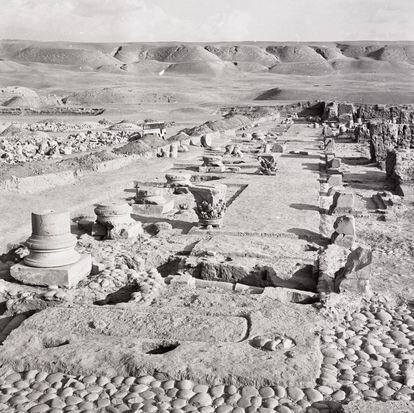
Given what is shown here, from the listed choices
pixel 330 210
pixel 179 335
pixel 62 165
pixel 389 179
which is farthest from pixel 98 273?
pixel 389 179

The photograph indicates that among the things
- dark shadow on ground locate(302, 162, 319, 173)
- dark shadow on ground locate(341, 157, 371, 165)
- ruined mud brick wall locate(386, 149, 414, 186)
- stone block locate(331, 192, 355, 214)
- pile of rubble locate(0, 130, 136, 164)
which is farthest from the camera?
dark shadow on ground locate(341, 157, 371, 165)

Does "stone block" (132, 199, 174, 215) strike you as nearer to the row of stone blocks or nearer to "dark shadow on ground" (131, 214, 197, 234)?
"dark shadow on ground" (131, 214, 197, 234)

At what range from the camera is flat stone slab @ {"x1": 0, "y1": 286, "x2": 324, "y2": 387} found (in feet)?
14.8

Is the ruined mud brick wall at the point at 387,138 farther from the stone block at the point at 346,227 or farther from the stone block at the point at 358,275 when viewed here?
the stone block at the point at 358,275

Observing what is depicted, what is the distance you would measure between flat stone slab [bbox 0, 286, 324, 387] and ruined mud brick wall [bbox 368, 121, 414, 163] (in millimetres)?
15298

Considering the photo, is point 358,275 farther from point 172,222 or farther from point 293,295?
point 172,222

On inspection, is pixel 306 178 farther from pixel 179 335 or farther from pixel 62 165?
pixel 179 335

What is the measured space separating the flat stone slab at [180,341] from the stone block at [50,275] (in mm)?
1222

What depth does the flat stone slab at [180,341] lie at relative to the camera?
14.8 feet

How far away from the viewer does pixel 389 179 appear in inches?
644

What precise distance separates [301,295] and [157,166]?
13.5 m

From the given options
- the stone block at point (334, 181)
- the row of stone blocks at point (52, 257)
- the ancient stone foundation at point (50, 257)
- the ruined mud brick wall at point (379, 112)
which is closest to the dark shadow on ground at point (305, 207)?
the stone block at point (334, 181)

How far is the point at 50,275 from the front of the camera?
6910mm

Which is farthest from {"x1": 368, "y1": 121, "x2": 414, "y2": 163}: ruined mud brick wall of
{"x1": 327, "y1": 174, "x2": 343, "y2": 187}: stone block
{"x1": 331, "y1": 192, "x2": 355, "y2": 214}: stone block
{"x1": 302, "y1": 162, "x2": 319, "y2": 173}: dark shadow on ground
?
{"x1": 331, "y1": 192, "x2": 355, "y2": 214}: stone block
